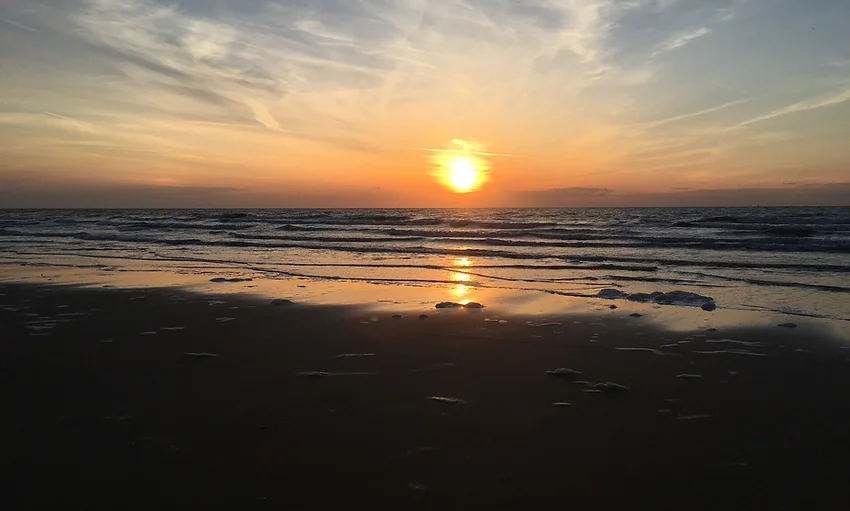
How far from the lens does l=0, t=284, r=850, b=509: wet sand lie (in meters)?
3.34

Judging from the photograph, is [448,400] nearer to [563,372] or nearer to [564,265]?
[563,372]

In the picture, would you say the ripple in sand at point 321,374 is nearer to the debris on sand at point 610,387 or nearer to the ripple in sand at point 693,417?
the debris on sand at point 610,387

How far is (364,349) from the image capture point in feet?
21.7

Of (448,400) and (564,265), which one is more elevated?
(564,265)

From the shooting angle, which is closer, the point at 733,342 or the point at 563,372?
the point at 563,372

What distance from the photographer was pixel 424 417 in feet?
14.6

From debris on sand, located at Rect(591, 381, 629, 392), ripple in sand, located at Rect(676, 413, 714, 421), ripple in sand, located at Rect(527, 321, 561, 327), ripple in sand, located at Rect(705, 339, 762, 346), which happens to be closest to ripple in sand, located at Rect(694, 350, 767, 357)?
ripple in sand, located at Rect(705, 339, 762, 346)

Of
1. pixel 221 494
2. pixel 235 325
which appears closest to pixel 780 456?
pixel 221 494

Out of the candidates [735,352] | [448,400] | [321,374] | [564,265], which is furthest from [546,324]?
[564,265]

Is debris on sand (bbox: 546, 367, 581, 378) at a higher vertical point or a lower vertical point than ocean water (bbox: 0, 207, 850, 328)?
lower

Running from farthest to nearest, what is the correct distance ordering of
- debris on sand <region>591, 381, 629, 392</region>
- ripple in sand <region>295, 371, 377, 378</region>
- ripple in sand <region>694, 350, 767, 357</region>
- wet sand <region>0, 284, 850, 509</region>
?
ripple in sand <region>694, 350, 767, 357</region> < ripple in sand <region>295, 371, 377, 378</region> < debris on sand <region>591, 381, 629, 392</region> < wet sand <region>0, 284, 850, 509</region>

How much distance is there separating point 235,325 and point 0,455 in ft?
14.3

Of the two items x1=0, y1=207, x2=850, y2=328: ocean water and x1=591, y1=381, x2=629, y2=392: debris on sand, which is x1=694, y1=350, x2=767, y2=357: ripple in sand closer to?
x1=591, y1=381, x2=629, y2=392: debris on sand

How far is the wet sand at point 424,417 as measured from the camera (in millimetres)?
3336
